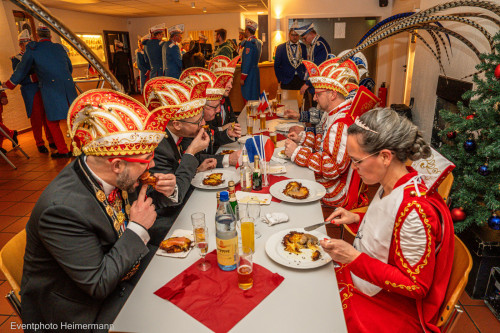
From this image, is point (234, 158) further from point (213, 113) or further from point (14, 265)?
point (14, 265)

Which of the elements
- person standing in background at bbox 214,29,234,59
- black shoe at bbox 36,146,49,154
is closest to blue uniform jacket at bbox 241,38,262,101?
person standing in background at bbox 214,29,234,59

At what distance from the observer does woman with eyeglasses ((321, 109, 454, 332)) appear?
126 centimetres

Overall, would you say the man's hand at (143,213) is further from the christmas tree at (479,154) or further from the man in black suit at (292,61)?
the man in black suit at (292,61)

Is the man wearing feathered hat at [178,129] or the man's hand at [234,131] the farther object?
the man's hand at [234,131]

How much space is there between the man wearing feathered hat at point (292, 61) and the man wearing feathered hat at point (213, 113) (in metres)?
3.09

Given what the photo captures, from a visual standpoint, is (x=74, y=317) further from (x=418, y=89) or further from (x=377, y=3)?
(x=377, y=3)

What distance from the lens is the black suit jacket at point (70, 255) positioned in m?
1.22

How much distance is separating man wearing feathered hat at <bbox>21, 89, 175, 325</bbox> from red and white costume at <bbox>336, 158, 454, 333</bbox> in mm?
1034

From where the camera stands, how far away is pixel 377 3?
25.4 ft

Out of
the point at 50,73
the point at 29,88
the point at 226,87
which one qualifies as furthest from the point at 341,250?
the point at 29,88

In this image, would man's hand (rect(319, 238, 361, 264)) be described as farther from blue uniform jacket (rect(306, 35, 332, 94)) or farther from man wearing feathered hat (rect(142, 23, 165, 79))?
man wearing feathered hat (rect(142, 23, 165, 79))

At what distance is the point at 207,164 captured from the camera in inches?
102

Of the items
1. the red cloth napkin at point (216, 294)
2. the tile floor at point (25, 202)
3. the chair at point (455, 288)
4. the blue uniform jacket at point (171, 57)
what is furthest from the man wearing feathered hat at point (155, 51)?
the chair at point (455, 288)

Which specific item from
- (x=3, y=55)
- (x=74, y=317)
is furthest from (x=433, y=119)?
(x=3, y=55)
